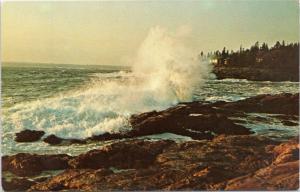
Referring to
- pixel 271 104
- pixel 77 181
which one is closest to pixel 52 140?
pixel 77 181

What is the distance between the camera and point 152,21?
6.64 feet

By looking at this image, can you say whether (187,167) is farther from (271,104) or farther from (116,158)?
(271,104)

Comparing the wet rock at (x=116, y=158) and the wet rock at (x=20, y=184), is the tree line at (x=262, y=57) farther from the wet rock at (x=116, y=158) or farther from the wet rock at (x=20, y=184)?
the wet rock at (x=20, y=184)

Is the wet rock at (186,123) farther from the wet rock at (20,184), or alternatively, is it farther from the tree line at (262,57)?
the wet rock at (20,184)

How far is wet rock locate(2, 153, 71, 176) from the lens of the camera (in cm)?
198

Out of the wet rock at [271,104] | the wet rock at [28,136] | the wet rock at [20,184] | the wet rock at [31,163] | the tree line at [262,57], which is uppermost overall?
the tree line at [262,57]

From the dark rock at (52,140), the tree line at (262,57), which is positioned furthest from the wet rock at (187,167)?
the tree line at (262,57)

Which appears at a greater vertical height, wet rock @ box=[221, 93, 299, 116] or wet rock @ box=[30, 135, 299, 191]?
wet rock @ box=[221, 93, 299, 116]

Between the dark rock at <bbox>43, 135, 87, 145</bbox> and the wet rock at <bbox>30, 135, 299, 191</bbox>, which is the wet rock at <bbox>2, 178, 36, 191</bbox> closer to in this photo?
the wet rock at <bbox>30, 135, 299, 191</bbox>

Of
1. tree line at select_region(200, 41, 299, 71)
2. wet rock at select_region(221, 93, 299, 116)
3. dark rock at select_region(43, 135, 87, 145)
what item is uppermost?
tree line at select_region(200, 41, 299, 71)

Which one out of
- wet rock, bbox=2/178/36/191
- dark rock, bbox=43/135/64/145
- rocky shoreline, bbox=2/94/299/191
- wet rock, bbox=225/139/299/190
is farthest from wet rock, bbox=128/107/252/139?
wet rock, bbox=2/178/36/191

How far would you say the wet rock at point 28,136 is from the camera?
200 centimetres

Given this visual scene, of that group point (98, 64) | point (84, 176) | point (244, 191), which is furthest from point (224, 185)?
point (98, 64)

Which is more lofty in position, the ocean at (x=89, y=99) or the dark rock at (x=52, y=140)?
the ocean at (x=89, y=99)
